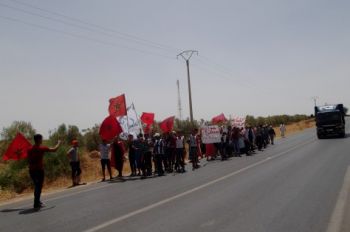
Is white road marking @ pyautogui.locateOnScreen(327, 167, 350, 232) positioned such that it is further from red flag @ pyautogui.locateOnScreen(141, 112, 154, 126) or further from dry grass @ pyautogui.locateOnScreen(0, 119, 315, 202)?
red flag @ pyautogui.locateOnScreen(141, 112, 154, 126)

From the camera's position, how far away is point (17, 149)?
14.0m

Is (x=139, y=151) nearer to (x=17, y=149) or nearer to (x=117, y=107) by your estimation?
(x=117, y=107)

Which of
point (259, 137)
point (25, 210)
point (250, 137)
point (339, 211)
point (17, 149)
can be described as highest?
point (17, 149)

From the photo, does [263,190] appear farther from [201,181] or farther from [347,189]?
[201,181]

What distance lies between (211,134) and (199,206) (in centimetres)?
1626

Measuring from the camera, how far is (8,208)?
12062mm

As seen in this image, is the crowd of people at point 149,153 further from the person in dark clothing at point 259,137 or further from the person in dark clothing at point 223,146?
the person in dark clothing at point 259,137

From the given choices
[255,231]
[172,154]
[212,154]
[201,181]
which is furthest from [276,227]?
[212,154]

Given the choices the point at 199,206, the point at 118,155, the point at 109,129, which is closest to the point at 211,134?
the point at 118,155

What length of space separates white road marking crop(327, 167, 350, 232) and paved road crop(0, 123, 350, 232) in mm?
101

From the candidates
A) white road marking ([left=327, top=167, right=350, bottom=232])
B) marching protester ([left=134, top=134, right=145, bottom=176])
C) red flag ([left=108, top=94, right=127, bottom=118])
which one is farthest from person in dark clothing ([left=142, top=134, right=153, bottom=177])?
white road marking ([left=327, top=167, right=350, bottom=232])

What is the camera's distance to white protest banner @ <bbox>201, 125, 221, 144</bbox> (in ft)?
84.8

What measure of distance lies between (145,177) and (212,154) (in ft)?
30.5

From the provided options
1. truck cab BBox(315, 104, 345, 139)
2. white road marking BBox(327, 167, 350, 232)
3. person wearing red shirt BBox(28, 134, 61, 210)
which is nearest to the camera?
white road marking BBox(327, 167, 350, 232)
